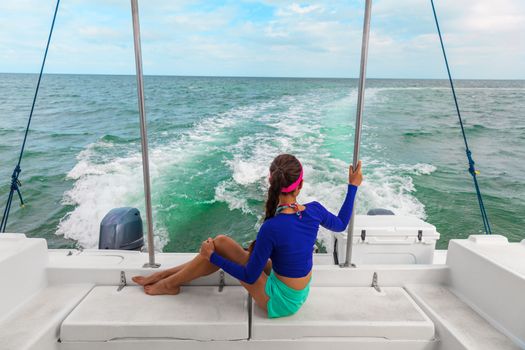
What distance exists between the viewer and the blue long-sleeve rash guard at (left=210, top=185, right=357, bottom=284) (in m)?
1.51

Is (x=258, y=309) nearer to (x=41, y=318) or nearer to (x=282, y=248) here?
(x=282, y=248)

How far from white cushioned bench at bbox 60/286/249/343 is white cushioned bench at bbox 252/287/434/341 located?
11 centimetres

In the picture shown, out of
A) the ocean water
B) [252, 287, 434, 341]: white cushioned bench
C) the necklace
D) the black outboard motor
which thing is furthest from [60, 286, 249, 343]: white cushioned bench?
the ocean water

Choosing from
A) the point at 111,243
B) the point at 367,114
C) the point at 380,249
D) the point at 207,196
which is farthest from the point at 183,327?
the point at 367,114

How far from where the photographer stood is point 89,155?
1102 cm

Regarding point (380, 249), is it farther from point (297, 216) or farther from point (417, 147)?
point (417, 147)

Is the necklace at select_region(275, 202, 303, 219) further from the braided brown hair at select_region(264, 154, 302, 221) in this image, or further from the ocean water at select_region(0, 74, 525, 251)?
the ocean water at select_region(0, 74, 525, 251)

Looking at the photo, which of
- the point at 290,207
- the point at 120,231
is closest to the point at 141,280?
the point at 290,207

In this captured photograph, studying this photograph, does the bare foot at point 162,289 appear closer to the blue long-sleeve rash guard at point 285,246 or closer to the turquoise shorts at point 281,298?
the blue long-sleeve rash guard at point 285,246

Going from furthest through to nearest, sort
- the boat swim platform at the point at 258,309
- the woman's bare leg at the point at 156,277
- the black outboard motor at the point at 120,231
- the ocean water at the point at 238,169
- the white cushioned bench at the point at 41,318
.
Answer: the ocean water at the point at 238,169
the black outboard motor at the point at 120,231
the woman's bare leg at the point at 156,277
the boat swim platform at the point at 258,309
the white cushioned bench at the point at 41,318

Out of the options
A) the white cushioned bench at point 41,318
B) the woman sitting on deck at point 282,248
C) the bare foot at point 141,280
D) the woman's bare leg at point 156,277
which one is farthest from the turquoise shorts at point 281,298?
the white cushioned bench at point 41,318

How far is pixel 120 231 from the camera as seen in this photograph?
9.91ft

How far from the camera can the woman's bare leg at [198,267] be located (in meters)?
1.73

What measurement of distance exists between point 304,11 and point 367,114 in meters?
17.2
